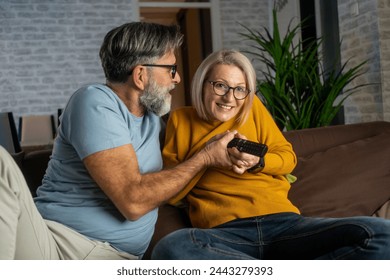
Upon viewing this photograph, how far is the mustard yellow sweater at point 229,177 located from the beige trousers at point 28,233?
271 mm

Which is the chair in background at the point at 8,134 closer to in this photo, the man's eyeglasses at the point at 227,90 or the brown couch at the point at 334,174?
the brown couch at the point at 334,174

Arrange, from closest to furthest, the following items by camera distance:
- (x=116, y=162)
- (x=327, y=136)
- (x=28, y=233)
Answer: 1. (x=28, y=233)
2. (x=116, y=162)
3. (x=327, y=136)

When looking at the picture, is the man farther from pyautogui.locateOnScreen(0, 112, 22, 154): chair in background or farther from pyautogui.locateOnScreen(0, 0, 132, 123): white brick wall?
pyautogui.locateOnScreen(0, 0, 132, 123): white brick wall

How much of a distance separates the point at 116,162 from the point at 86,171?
0.13 m

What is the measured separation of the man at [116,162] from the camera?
3.78 ft

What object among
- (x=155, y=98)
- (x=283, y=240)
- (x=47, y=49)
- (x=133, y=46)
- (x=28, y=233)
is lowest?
(x=283, y=240)

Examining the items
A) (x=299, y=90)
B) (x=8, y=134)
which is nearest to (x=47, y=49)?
(x=8, y=134)

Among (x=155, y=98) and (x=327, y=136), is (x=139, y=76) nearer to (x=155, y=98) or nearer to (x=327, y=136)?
(x=155, y=98)

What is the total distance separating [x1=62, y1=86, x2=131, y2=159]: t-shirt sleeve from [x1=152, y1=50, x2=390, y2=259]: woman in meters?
0.28

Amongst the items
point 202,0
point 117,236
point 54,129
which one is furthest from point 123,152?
point 202,0

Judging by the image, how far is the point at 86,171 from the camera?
1.24m

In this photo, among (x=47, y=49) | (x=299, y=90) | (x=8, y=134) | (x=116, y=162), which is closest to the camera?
(x=116, y=162)

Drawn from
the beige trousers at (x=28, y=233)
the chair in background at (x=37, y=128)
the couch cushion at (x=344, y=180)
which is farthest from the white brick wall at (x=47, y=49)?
the beige trousers at (x=28, y=233)
